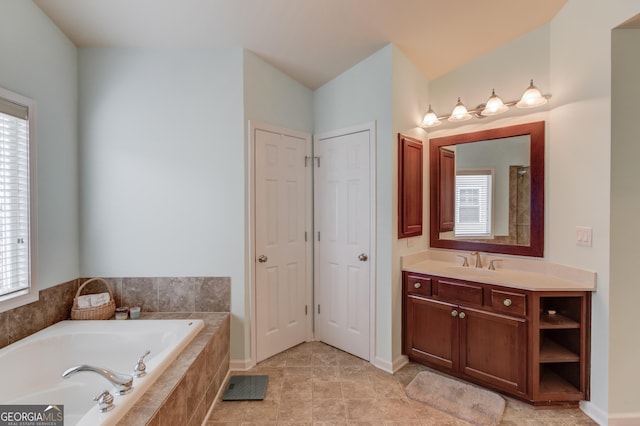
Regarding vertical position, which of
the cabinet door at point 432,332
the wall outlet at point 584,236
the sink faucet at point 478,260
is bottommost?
the cabinet door at point 432,332

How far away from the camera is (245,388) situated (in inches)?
87.4

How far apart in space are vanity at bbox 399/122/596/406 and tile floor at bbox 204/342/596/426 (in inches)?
5.4

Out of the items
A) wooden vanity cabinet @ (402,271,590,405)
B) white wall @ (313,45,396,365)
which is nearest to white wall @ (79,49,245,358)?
white wall @ (313,45,396,365)

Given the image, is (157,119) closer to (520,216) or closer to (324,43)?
(324,43)

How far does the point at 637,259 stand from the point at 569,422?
3.70 ft

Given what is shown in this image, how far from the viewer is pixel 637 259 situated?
182 cm

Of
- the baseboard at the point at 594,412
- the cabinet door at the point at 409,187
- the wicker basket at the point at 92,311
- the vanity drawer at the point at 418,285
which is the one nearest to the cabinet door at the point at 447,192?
the cabinet door at the point at 409,187

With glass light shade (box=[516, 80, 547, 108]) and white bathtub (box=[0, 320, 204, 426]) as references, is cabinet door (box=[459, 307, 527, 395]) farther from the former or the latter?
white bathtub (box=[0, 320, 204, 426])

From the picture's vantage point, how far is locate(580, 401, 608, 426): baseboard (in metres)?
1.84

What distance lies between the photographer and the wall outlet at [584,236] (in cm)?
195

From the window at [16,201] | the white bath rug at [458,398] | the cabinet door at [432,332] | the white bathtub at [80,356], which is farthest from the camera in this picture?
the cabinet door at [432,332]

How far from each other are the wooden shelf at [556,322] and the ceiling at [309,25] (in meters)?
2.22

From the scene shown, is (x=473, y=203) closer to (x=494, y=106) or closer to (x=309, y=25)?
(x=494, y=106)

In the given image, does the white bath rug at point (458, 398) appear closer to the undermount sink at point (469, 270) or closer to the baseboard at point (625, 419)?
the baseboard at point (625, 419)
